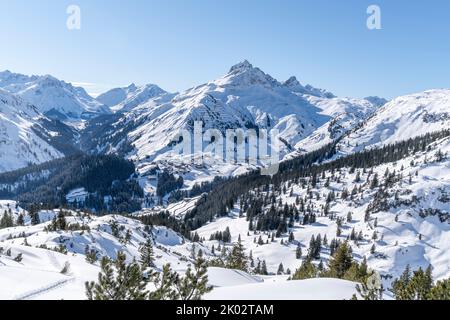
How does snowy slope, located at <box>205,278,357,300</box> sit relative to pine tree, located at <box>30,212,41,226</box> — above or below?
above

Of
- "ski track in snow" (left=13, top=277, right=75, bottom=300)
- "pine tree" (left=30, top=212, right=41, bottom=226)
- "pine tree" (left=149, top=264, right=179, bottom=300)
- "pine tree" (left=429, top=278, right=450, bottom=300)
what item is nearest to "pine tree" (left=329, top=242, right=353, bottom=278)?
"pine tree" (left=429, top=278, right=450, bottom=300)

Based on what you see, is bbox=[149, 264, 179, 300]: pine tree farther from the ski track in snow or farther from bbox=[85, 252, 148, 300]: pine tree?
the ski track in snow

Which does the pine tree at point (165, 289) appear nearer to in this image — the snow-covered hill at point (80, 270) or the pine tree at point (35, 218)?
the snow-covered hill at point (80, 270)

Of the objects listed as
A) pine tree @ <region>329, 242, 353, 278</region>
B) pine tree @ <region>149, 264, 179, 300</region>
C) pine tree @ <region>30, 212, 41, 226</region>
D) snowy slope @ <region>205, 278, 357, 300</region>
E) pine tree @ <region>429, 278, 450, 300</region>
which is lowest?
pine tree @ <region>30, 212, 41, 226</region>

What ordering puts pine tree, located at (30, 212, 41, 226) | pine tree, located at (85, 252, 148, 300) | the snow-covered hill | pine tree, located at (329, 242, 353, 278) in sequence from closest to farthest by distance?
pine tree, located at (85, 252, 148, 300) → the snow-covered hill → pine tree, located at (329, 242, 353, 278) → pine tree, located at (30, 212, 41, 226)

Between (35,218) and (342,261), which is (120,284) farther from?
(35,218)

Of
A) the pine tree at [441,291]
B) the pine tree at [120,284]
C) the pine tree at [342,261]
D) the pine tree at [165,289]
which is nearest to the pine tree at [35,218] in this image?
the pine tree at [342,261]

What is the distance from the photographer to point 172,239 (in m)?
Result: 181

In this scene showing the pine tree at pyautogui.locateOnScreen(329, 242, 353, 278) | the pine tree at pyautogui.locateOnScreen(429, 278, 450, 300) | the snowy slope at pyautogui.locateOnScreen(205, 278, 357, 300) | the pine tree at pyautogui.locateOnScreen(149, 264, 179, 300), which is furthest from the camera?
Answer: the pine tree at pyautogui.locateOnScreen(329, 242, 353, 278)

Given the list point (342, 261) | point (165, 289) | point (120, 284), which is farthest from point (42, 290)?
point (342, 261)
